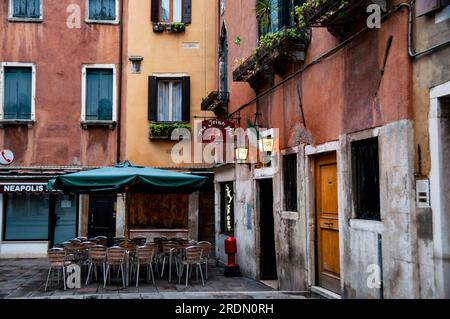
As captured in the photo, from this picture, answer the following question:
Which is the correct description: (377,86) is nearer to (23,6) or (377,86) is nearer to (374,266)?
(374,266)

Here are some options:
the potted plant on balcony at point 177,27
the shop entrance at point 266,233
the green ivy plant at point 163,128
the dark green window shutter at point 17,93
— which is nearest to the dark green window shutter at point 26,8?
the dark green window shutter at point 17,93

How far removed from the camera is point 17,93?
1680 cm

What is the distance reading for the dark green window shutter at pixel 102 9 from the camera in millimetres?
17359

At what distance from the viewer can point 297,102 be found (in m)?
9.85

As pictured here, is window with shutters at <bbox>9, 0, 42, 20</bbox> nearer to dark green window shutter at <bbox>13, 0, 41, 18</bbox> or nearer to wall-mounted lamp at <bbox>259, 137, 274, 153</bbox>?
dark green window shutter at <bbox>13, 0, 41, 18</bbox>

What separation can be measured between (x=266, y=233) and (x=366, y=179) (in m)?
4.86

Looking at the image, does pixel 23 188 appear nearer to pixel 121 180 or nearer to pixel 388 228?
pixel 121 180

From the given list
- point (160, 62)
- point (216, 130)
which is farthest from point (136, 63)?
point (216, 130)

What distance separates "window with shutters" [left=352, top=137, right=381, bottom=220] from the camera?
713 centimetres

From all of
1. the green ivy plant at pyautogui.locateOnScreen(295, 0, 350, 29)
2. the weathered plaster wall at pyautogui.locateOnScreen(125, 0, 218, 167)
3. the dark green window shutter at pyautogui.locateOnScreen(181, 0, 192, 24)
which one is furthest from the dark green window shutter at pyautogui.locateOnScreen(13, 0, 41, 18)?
the green ivy plant at pyautogui.locateOnScreen(295, 0, 350, 29)

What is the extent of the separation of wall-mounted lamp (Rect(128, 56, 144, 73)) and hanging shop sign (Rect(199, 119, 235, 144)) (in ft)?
15.2

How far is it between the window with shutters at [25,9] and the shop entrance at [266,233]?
31.2 ft
